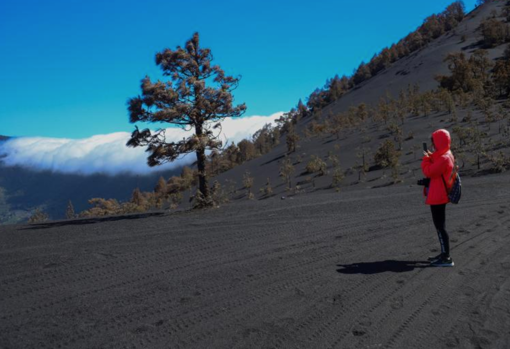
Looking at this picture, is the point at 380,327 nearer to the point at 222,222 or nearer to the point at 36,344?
the point at 36,344

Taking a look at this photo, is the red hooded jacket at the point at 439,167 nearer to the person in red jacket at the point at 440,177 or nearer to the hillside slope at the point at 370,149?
the person in red jacket at the point at 440,177

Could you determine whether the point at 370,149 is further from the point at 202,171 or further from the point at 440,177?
the point at 440,177

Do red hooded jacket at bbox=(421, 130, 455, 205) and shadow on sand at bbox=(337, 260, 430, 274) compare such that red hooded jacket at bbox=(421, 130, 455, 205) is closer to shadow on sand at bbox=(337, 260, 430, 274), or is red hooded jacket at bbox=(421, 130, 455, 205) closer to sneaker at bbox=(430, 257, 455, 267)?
sneaker at bbox=(430, 257, 455, 267)

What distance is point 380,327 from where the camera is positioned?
3.32 meters

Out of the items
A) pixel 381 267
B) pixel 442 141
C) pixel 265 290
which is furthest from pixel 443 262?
pixel 265 290

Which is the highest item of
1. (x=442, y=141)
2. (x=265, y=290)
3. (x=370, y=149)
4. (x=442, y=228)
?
(x=370, y=149)

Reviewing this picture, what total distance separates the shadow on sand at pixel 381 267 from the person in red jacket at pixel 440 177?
0.26 metres

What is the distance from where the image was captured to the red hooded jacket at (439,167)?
479cm

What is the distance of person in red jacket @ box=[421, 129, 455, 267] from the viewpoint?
4803 mm

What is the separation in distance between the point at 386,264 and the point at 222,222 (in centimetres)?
567

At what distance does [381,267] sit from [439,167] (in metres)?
1.58

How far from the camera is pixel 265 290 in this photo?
14.2ft

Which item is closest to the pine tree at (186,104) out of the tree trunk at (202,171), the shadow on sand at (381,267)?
the tree trunk at (202,171)

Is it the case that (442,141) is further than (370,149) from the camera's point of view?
No
